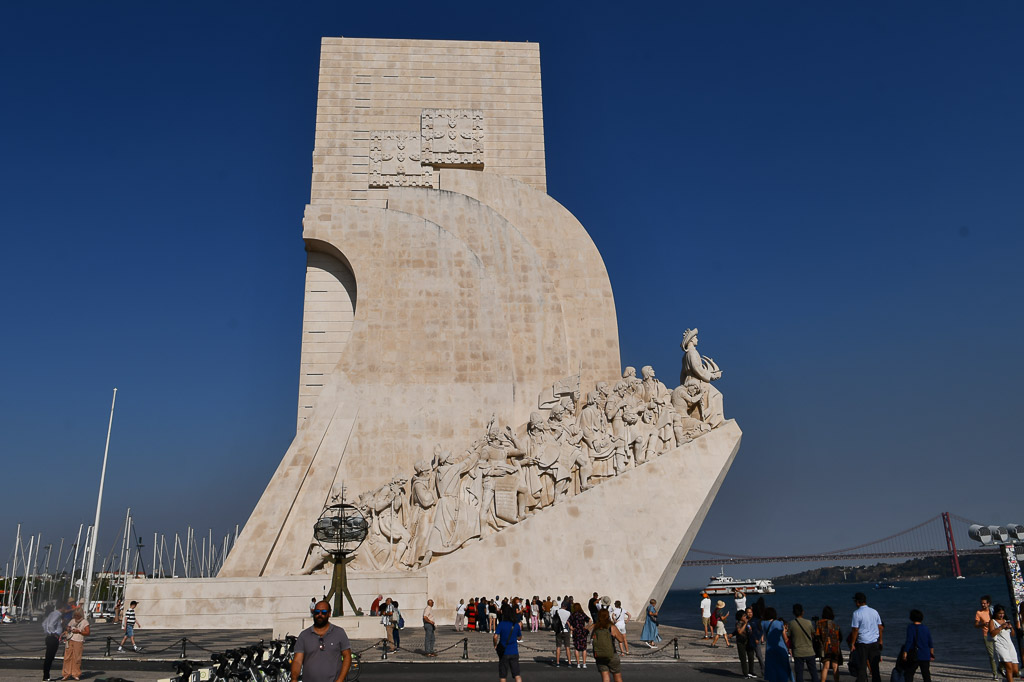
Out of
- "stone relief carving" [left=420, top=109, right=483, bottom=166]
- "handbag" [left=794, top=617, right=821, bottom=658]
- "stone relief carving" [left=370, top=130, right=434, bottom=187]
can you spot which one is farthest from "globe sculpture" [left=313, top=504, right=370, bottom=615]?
"stone relief carving" [left=420, top=109, right=483, bottom=166]

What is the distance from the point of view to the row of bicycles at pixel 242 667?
15.7 ft

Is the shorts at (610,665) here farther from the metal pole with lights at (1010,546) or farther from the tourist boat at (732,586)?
the tourist boat at (732,586)

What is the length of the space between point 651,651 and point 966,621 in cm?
2203

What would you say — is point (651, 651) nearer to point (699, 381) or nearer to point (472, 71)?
point (699, 381)

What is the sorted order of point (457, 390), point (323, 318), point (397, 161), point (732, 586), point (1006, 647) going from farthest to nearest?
1. point (732, 586)
2. point (397, 161)
3. point (323, 318)
4. point (457, 390)
5. point (1006, 647)

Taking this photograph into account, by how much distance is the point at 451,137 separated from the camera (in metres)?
18.8

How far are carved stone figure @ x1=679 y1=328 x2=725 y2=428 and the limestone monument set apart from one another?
0.12 feet

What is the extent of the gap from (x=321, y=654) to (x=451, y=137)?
16.6 metres

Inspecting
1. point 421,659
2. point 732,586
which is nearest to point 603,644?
point 421,659

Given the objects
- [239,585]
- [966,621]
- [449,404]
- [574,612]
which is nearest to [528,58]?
[449,404]

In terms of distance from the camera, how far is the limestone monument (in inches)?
481

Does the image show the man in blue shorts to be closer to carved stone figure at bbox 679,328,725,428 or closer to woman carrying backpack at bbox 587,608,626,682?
woman carrying backpack at bbox 587,608,626,682

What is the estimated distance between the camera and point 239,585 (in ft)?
39.0

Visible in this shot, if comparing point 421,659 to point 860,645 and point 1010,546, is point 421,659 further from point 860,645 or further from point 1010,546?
point 1010,546
